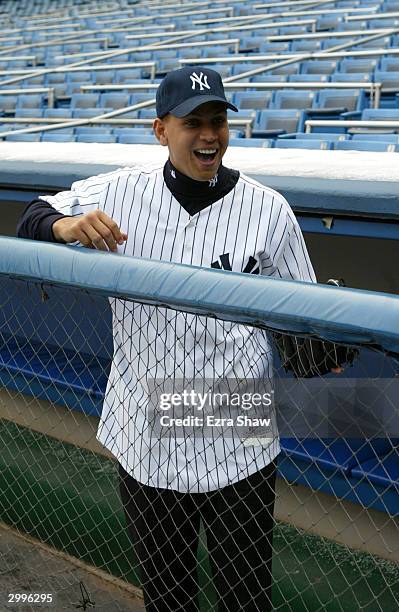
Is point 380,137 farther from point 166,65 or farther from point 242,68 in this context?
point 166,65

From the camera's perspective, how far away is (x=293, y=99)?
7.95m

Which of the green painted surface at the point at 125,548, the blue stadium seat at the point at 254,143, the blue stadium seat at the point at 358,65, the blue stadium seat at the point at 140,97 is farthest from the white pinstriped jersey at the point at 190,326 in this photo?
the blue stadium seat at the point at 140,97

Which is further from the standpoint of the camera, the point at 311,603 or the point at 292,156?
the point at 292,156

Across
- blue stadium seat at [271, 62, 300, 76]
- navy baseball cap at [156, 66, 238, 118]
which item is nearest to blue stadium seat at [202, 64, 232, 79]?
blue stadium seat at [271, 62, 300, 76]

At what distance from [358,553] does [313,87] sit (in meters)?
5.42

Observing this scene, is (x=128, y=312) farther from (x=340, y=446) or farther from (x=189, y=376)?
(x=340, y=446)

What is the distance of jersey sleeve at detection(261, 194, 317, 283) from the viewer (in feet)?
5.91

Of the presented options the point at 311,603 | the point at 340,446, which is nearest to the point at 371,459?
the point at 340,446

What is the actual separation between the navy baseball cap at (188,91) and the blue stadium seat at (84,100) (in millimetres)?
8023

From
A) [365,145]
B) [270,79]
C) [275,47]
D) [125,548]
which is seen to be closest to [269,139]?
[365,145]

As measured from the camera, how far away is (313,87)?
25.7 ft

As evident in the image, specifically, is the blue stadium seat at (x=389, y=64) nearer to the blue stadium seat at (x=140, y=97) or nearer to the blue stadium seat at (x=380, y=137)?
the blue stadium seat at (x=140, y=97)

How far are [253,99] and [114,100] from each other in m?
1.86

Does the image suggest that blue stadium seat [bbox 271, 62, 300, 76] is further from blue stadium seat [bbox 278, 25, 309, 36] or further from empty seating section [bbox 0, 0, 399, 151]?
blue stadium seat [bbox 278, 25, 309, 36]
